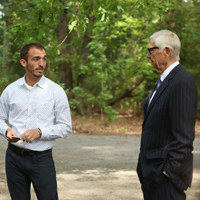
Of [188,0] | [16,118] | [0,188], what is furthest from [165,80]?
[188,0]

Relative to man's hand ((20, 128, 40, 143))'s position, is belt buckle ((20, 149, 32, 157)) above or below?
below

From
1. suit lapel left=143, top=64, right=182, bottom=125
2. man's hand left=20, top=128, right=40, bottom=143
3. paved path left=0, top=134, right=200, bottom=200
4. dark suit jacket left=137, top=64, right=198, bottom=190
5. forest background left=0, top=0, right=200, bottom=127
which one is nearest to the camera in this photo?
dark suit jacket left=137, top=64, right=198, bottom=190

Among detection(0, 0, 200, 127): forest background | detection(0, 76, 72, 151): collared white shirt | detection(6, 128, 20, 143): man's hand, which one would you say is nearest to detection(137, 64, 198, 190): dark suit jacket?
detection(0, 76, 72, 151): collared white shirt

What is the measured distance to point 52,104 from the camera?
3000 mm

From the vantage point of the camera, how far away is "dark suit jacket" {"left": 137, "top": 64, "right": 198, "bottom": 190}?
2316 mm

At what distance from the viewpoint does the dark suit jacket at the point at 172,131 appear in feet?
7.60

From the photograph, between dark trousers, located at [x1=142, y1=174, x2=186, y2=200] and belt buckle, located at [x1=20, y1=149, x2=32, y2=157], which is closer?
dark trousers, located at [x1=142, y1=174, x2=186, y2=200]

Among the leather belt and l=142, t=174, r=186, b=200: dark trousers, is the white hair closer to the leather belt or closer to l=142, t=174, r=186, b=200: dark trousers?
l=142, t=174, r=186, b=200: dark trousers

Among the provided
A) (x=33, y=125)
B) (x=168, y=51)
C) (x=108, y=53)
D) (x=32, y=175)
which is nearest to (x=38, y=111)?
(x=33, y=125)

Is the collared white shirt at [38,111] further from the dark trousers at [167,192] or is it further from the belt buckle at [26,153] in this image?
the dark trousers at [167,192]

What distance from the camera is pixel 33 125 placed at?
2947 millimetres

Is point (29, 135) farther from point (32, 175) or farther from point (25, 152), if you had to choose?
point (32, 175)


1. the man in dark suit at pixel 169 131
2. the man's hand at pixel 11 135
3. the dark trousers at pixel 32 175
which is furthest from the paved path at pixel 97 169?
the man in dark suit at pixel 169 131

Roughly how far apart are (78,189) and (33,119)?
3.17 metres
